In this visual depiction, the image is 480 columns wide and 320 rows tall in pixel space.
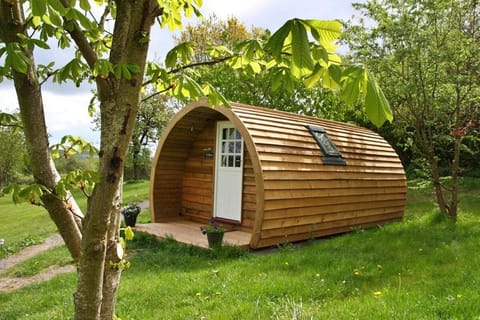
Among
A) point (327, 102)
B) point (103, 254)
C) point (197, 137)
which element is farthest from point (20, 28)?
point (327, 102)

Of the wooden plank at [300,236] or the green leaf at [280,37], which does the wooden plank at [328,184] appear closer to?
the wooden plank at [300,236]

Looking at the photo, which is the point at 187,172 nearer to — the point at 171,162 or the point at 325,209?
the point at 171,162

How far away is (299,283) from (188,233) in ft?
11.6

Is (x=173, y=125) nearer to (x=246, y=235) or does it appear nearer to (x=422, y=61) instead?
(x=246, y=235)

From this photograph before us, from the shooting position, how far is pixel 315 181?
6.64 m

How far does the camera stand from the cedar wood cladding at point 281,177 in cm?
588

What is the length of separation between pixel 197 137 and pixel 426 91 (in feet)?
15.9

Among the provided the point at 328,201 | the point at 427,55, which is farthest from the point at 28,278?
the point at 427,55

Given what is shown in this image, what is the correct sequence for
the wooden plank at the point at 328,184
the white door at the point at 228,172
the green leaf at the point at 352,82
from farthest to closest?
the white door at the point at 228,172 → the wooden plank at the point at 328,184 → the green leaf at the point at 352,82

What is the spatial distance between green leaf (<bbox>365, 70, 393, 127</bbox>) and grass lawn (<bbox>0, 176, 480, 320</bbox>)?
5.90 ft

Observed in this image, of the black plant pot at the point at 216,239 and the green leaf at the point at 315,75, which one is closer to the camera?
the green leaf at the point at 315,75

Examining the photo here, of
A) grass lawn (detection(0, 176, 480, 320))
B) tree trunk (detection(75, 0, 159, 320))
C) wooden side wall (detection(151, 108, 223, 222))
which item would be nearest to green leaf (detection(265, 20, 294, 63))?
tree trunk (detection(75, 0, 159, 320))

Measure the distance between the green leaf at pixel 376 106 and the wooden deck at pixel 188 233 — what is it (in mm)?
5040

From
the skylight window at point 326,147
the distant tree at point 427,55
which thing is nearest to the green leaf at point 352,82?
the skylight window at point 326,147
